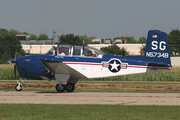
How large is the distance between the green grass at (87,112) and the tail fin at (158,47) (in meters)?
6.84

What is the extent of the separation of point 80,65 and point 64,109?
7219 mm

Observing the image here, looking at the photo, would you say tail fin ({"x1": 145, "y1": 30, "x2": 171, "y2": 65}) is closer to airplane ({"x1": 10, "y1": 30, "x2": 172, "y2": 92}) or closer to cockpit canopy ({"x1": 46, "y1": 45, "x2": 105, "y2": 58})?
airplane ({"x1": 10, "y1": 30, "x2": 172, "y2": 92})

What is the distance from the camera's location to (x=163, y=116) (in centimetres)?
968

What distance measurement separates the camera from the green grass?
9.50 meters

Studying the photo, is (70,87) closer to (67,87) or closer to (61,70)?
(67,87)

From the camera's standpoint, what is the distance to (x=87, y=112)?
34.1 ft

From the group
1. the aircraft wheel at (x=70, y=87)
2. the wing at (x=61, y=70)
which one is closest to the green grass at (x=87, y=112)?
the wing at (x=61, y=70)

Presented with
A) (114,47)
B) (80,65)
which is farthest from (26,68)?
(114,47)

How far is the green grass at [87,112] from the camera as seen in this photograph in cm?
950

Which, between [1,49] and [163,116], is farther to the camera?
[1,49]

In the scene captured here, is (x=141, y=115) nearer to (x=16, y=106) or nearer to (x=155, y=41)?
(x=16, y=106)

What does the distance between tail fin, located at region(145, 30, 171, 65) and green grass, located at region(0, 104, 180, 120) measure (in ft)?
22.4

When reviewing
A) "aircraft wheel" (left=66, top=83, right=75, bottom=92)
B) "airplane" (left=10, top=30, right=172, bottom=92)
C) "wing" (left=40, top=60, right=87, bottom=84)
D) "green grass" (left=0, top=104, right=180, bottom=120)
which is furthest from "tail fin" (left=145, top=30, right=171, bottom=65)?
"green grass" (left=0, top=104, right=180, bottom=120)

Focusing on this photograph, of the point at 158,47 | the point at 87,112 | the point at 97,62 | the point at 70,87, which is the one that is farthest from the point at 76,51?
the point at 87,112
